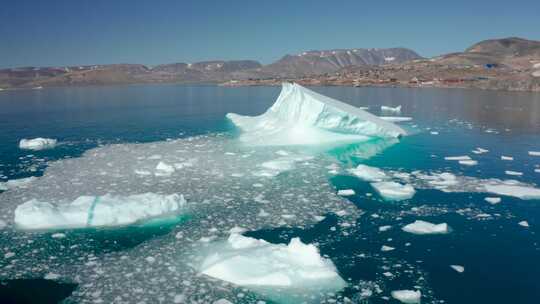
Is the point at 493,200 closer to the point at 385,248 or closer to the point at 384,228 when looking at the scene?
the point at 384,228

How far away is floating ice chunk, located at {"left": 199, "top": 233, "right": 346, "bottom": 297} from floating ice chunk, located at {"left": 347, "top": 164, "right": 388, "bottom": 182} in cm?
607

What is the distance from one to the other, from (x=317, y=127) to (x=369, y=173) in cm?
663

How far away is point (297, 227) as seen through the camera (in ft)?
28.1

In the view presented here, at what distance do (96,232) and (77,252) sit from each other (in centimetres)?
96

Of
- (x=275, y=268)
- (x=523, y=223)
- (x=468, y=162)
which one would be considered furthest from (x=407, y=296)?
(x=468, y=162)

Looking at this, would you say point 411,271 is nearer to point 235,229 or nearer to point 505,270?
point 505,270

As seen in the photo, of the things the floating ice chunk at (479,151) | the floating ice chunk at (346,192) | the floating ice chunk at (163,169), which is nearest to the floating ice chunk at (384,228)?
the floating ice chunk at (346,192)

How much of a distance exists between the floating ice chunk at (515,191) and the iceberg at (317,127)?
8050 millimetres

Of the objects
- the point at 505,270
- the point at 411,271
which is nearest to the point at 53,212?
the point at 411,271

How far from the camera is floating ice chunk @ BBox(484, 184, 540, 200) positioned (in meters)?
10.6

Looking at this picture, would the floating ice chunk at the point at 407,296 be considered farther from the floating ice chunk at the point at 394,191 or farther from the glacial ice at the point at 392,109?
the glacial ice at the point at 392,109

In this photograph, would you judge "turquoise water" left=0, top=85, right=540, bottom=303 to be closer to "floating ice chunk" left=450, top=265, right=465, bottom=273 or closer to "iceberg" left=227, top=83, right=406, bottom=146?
"floating ice chunk" left=450, top=265, right=465, bottom=273

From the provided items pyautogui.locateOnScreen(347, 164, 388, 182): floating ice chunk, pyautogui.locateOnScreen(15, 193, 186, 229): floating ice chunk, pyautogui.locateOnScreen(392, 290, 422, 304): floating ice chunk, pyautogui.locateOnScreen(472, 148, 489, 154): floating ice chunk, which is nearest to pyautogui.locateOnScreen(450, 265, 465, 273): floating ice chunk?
pyautogui.locateOnScreen(392, 290, 422, 304): floating ice chunk

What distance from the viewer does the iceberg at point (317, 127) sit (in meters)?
18.4
